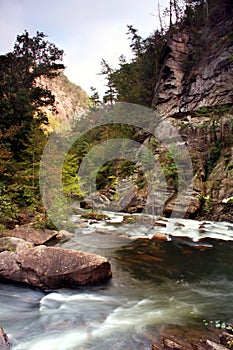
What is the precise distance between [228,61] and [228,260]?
15.2m

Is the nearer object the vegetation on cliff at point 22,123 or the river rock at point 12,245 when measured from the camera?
the river rock at point 12,245

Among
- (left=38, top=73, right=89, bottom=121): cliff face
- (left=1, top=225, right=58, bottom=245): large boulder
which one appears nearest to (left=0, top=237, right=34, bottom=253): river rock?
(left=1, top=225, right=58, bottom=245): large boulder

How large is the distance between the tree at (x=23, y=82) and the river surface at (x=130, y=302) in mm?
8176

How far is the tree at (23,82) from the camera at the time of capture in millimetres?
13638

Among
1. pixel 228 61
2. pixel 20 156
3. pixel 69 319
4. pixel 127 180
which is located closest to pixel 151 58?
pixel 228 61

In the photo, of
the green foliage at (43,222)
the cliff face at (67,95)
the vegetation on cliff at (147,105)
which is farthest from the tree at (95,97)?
the cliff face at (67,95)

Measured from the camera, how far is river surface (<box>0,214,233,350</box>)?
4.02 meters

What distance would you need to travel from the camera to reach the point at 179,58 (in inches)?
837

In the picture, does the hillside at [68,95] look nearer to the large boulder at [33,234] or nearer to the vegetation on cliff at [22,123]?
the vegetation on cliff at [22,123]

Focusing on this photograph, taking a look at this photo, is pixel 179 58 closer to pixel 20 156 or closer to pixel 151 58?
pixel 151 58

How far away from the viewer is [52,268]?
215 inches

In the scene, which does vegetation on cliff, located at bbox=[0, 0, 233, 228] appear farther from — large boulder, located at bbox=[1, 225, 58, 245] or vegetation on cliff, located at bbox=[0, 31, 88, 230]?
large boulder, located at bbox=[1, 225, 58, 245]

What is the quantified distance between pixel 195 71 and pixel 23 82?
12.6 m

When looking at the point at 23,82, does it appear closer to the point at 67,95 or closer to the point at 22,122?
the point at 22,122
